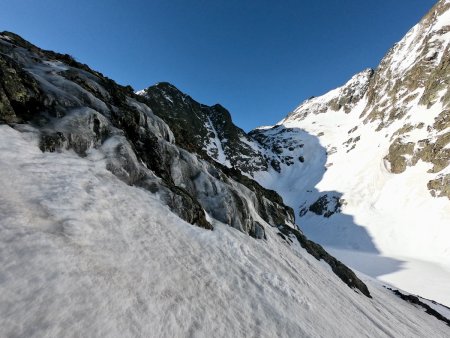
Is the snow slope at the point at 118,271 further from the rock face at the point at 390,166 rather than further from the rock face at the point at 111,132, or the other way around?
the rock face at the point at 390,166

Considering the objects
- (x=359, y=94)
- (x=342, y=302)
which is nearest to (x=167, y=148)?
(x=342, y=302)

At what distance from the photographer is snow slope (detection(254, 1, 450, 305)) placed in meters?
44.4

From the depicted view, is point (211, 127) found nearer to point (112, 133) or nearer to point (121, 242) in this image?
point (112, 133)

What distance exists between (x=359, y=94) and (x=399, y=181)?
4192 inches

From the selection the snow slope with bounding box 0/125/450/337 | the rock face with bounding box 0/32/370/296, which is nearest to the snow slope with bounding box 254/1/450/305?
the rock face with bounding box 0/32/370/296

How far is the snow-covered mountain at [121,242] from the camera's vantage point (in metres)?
6.16

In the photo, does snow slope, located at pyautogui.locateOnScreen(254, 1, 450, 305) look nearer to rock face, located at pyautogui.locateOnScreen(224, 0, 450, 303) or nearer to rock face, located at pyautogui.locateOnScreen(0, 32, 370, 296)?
rock face, located at pyautogui.locateOnScreen(224, 0, 450, 303)

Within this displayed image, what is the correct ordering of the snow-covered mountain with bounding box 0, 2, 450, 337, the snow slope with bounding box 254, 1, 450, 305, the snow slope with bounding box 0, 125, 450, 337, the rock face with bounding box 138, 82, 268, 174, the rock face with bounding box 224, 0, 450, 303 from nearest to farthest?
the snow slope with bounding box 0, 125, 450, 337 < the snow-covered mountain with bounding box 0, 2, 450, 337 < the snow slope with bounding box 254, 1, 450, 305 < the rock face with bounding box 224, 0, 450, 303 < the rock face with bounding box 138, 82, 268, 174

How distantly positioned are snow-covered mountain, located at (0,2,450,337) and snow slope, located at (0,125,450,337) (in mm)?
33

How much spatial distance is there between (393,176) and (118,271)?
70666mm

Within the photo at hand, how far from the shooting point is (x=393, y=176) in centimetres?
6662

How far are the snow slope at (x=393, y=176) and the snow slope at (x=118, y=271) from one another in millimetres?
29202

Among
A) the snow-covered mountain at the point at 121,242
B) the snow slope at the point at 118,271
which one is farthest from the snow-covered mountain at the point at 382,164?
the snow slope at the point at 118,271

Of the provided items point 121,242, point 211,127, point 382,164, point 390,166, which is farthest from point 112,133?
point 211,127
